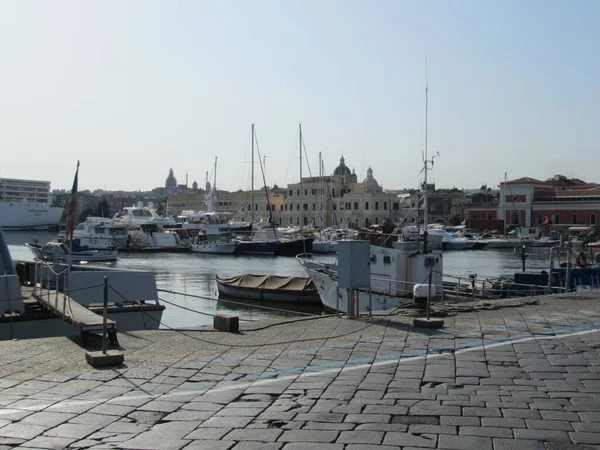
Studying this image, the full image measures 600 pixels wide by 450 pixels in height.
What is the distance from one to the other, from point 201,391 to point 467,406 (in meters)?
2.65

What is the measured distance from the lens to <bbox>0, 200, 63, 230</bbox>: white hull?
115562 mm

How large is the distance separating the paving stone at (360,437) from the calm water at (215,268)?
20.3 metres

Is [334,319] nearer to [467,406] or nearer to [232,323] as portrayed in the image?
[232,323]

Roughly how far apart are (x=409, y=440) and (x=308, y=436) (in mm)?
821

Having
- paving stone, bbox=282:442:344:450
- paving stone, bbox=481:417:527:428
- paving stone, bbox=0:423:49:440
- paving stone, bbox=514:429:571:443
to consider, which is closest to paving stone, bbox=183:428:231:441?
paving stone, bbox=282:442:344:450

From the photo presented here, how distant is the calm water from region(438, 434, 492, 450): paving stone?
20659mm

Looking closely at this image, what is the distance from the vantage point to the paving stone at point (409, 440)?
18.7 feet

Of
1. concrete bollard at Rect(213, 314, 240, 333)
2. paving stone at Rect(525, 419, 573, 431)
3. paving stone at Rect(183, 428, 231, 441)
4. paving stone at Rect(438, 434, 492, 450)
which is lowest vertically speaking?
paving stone at Rect(183, 428, 231, 441)

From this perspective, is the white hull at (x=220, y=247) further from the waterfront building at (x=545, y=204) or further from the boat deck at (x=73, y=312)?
the boat deck at (x=73, y=312)

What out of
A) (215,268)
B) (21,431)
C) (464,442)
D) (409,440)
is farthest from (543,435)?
(215,268)

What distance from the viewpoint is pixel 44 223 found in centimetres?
12056

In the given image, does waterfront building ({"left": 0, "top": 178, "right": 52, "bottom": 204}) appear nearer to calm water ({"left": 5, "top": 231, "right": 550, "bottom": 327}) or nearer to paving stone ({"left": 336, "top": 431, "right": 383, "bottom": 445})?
calm water ({"left": 5, "top": 231, "right": 550, "bottom": 327})

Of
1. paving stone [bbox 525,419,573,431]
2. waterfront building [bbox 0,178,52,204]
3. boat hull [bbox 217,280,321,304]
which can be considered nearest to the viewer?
paving stone [bbox 525,419,573,431]

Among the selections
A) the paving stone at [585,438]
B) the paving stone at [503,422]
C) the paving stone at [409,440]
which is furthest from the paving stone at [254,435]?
the paving stone at [585,438]
